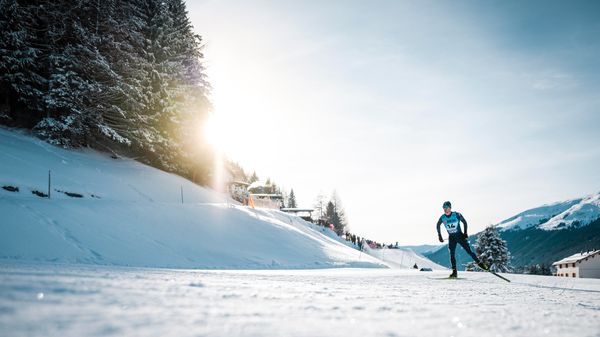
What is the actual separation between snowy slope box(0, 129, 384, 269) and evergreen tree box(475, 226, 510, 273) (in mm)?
32063

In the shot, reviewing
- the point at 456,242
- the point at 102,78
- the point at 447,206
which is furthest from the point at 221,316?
the point at 102,78

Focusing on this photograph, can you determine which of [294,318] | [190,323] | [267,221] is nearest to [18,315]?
[190,323]

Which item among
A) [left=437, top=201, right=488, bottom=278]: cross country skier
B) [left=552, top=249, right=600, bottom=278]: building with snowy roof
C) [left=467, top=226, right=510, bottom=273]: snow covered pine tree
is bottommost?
[left=552, top=249, right=600, bottom=278]: building with snowy roof

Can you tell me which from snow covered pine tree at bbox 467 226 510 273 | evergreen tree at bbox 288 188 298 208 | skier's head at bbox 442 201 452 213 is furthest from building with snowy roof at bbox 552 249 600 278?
evergreen tree at bbox 288 188 298 208

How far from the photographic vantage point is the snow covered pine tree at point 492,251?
4341 centimetres

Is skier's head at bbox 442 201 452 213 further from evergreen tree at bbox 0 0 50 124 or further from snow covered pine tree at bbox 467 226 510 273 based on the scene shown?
snow covered pine tree at bbox 467 226 510 273

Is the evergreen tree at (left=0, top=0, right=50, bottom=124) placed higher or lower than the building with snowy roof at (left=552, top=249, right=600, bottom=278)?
higher

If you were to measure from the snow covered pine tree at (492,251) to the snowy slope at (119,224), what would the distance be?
105 feet

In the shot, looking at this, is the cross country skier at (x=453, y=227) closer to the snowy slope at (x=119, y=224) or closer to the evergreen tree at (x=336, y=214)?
the snowy slope at (x=119, y=224)

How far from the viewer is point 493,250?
145ft

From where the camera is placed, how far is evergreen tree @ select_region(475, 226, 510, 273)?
43406mm

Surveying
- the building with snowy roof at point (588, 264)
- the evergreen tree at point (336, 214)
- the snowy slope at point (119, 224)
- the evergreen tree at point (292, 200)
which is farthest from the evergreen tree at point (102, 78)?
the evergreen tree at point (292, 200)

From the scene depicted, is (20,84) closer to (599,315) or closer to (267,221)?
(267,221)

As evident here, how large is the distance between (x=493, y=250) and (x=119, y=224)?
149 ft
